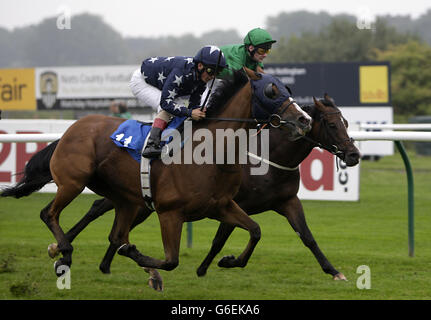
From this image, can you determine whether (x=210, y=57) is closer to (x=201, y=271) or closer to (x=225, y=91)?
(x=225, y=91)

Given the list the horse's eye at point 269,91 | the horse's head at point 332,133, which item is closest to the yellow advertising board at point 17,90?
the horse's head at point 332,133

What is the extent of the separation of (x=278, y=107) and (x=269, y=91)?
0.48 feet

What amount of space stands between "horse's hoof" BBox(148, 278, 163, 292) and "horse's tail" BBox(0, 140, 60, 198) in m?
1.21

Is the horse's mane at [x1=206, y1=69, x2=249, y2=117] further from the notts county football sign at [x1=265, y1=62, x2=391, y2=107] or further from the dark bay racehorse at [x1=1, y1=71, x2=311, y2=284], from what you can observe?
the notts county football sign at [x1=265, y1=62, x2=391, y2=107]

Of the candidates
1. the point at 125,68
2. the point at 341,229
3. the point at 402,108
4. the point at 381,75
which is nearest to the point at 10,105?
the point at 125,68

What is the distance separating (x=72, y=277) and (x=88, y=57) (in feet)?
306

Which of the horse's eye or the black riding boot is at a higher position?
the horse's eye

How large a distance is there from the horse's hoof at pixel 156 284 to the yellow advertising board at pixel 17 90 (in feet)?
71.1

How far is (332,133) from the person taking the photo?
5461mm

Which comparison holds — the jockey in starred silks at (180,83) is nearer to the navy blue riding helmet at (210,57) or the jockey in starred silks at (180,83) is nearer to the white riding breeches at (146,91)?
the navy blue riding helmet at (210,57)

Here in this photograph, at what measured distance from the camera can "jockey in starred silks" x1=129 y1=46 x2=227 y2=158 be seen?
4.61m

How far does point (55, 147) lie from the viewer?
18.7ft

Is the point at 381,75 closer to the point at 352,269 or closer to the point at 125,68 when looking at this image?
the point at 125,68

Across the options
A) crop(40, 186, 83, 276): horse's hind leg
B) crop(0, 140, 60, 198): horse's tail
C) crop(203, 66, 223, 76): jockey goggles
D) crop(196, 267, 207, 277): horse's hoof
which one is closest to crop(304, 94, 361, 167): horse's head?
crop(203, 66, 223, 76): jockey goggles
